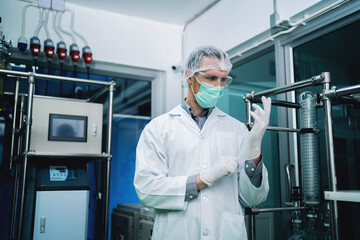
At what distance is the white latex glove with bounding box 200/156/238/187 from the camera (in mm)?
1242

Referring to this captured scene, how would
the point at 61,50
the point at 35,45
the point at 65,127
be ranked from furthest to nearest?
the point at 61,50 → the point at 35,45 → the point at 65,127

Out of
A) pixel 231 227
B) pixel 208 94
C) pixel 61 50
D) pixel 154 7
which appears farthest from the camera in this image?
pixel 154 7

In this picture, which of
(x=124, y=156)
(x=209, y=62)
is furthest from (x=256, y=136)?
(x=124, y=156)

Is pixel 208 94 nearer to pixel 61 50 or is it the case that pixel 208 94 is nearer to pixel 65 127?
pixel 65 127

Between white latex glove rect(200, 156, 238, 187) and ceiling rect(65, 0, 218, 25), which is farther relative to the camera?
ceiling rect(65, 0, 218, 25)

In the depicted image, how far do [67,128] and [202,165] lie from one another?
116cm

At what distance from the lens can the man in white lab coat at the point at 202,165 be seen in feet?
4.25

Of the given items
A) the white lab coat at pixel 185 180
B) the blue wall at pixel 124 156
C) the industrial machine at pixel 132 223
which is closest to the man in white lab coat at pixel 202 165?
the white lab coat at pixel 185 180

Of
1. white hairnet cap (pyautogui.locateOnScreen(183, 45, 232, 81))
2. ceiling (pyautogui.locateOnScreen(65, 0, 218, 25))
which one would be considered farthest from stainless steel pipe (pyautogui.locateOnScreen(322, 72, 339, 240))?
ceiling (pyautogui.locateOnScreen(65, 0, 218, 25))

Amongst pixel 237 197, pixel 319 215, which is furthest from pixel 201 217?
pixel 319 215

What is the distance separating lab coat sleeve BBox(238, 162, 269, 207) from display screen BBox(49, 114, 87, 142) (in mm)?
1222

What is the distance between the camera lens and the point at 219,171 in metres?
1.24

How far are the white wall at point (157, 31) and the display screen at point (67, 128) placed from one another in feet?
3.12

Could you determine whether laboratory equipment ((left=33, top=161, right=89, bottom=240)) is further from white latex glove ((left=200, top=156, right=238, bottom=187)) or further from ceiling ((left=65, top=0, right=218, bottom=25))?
ceiling ((left=65, top=0, right=218, bottom=25))
